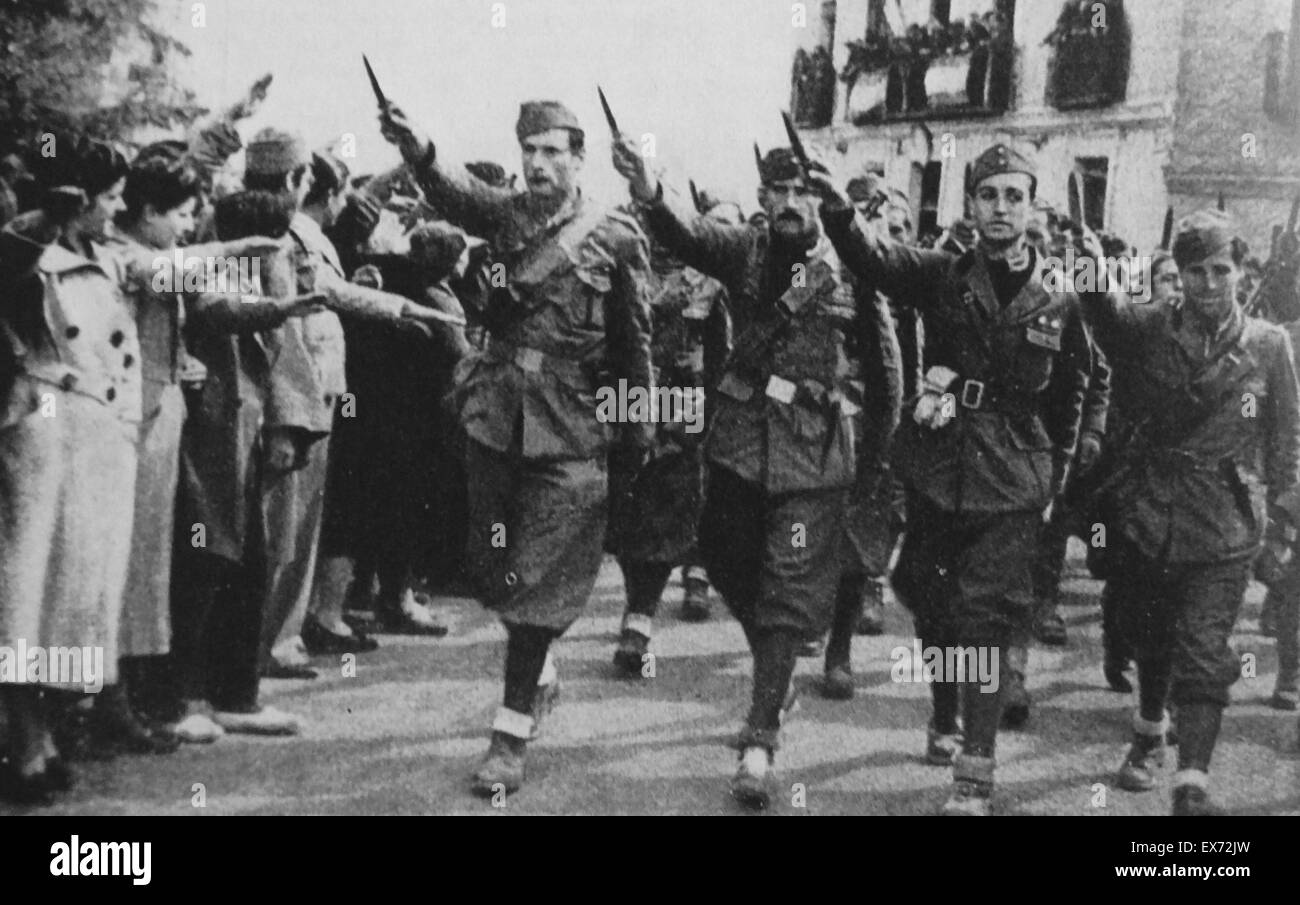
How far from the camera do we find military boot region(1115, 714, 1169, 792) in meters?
4.82

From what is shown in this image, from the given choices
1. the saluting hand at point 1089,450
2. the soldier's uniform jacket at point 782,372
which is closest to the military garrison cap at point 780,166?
the soldier's uniform jacket at point 782,372

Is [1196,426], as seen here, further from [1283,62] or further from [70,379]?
[70,379]

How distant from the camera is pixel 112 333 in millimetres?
4176

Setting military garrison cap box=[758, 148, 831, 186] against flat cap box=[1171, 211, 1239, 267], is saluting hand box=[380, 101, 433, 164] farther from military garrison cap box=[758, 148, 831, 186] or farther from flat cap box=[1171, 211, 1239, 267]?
flat cap box=[1171, 211, 1239, 267]

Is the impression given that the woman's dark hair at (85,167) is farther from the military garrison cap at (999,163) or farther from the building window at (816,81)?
the military garrison cap at (999,163)

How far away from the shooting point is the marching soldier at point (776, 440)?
4.49 meters

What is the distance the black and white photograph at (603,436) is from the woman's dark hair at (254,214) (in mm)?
22

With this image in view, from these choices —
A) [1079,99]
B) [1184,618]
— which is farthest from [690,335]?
[1184,618]

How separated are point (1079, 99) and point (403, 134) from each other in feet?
10.7

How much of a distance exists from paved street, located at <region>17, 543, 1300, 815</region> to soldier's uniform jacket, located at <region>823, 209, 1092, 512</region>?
43.6 inches

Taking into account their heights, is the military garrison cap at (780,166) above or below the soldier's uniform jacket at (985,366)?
above

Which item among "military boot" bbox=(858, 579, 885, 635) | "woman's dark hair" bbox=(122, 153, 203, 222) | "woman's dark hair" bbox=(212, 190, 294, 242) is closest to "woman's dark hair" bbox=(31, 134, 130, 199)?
"woman's dark hair" bbox=(122, 153, 203, 222)

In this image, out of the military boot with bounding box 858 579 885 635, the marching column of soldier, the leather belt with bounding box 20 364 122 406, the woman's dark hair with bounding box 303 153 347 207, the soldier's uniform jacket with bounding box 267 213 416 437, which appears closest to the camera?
the leather belt with bounding box 20 364 122 406
